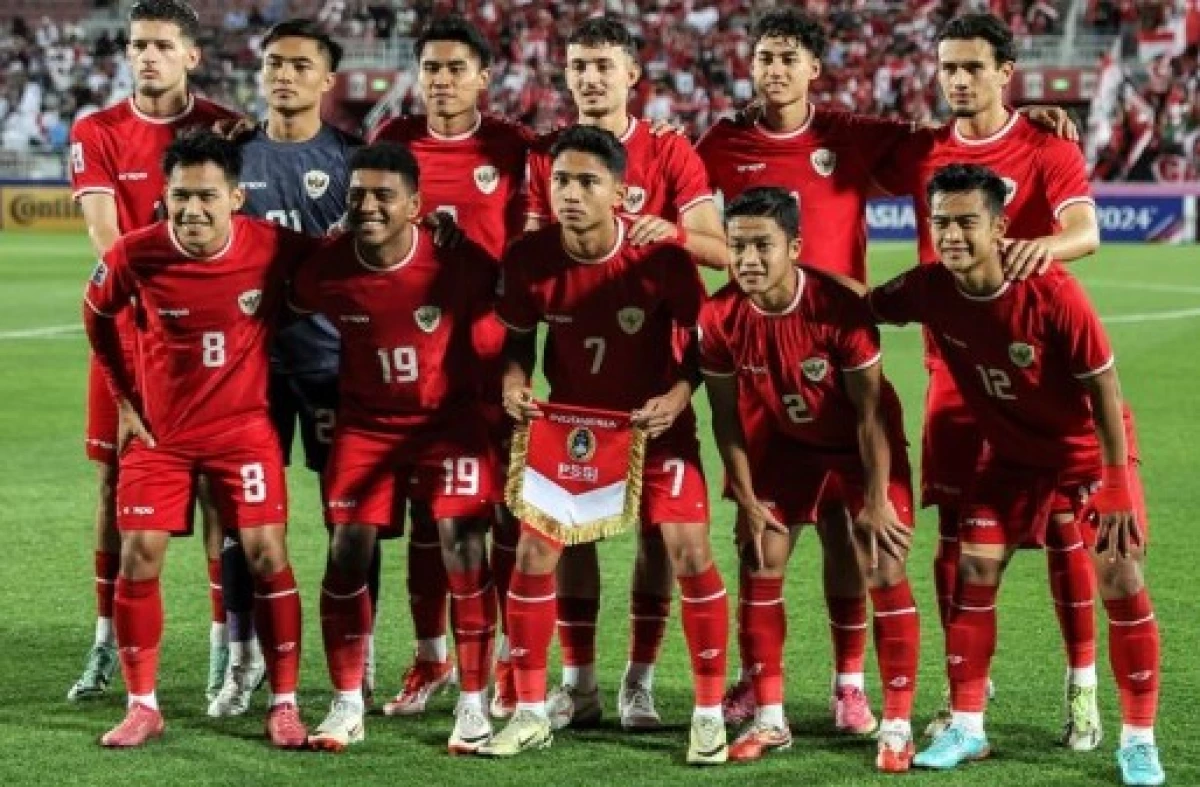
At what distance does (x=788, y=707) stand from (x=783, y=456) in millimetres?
933

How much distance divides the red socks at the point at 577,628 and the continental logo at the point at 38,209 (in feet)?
89.1

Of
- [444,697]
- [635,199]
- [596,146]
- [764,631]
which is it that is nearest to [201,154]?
[596,146]

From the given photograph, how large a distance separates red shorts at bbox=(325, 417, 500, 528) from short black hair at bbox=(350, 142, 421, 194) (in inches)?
29.9

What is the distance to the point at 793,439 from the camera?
6520mm

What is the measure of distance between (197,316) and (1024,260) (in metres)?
2.44

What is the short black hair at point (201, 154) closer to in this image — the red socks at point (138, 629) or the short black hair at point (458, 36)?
the short black hair at point (458, 36)

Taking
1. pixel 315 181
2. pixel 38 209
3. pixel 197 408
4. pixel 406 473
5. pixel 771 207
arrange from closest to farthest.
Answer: pixel 771 207
pixel 197 408
pixel 406 473
pixel 315 181
pixel 38 209

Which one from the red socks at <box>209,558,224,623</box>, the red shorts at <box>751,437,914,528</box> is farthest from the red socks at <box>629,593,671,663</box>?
the red socks at <box>209,558,224,623</box>

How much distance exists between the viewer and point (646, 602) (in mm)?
6848

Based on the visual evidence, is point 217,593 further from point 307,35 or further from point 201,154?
point 307,35

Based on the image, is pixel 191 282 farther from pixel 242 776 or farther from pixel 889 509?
pixel 889 509

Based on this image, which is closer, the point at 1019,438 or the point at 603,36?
the point at 1019,438

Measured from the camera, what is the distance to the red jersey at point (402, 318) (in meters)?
6.54

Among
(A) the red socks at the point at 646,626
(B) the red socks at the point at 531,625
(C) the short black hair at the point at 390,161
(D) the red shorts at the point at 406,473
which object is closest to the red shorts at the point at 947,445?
(A) the red socks at the point at 646,626
